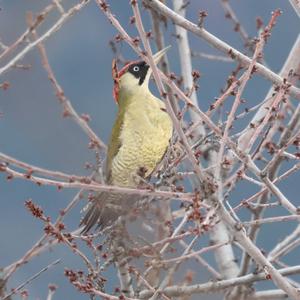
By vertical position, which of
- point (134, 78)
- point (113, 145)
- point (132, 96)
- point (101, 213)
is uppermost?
point (134, 78)

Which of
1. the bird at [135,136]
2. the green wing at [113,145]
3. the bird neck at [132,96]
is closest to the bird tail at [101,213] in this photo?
the bird at [135,136]

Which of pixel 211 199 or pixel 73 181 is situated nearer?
pixel 73 181

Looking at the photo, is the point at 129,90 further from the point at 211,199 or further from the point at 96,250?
the point at 211,199

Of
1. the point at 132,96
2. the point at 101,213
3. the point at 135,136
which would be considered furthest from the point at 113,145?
the point at 101,213

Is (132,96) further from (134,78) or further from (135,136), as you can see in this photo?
(135,136)

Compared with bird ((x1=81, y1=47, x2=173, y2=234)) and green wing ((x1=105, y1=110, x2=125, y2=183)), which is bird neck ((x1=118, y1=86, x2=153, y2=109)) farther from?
green wing ((x1=105, y1=110, x2=125, y2=183))

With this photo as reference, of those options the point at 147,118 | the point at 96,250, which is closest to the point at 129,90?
the point at 147,118

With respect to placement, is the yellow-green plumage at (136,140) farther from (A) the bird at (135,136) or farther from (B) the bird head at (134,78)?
(B) the bird head at (134,78)

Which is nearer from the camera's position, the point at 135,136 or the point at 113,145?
the point at 135,136

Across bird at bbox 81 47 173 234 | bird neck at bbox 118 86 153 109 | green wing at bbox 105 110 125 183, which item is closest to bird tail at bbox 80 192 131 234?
bird at bbox 81 47 173 234

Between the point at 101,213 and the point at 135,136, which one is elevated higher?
the point at 135,136

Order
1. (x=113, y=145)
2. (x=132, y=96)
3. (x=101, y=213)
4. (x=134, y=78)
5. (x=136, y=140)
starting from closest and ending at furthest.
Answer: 1. (x=101, y=213)
2. (x=136, y=140)
3. (x=113, y=145)
4. (x=132, y=96)
5. (x=134, y=78)

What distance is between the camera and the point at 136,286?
15.8 ft

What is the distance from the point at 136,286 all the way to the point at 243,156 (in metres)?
1.35
